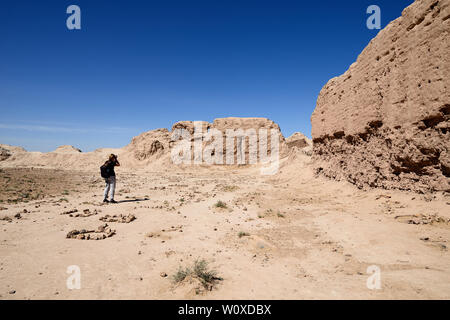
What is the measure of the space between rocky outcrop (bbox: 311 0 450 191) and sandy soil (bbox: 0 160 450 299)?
823 mm

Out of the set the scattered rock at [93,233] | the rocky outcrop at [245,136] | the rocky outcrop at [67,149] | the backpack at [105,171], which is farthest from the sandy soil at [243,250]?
the rocky outcrop at [67,149]

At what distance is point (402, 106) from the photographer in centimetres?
712

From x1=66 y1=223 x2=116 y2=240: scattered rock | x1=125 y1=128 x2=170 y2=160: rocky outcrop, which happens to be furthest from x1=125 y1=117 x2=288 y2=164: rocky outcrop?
x1=66 y1=223 x2=116 y2=240: scattered rock

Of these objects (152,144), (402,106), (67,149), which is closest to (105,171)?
(402,106)

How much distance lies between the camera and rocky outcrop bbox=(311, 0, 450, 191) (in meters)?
5.99

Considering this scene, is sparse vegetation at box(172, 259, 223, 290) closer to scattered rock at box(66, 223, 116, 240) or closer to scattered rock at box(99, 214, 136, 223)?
scattered rock at box(66, 223, 116, 240)

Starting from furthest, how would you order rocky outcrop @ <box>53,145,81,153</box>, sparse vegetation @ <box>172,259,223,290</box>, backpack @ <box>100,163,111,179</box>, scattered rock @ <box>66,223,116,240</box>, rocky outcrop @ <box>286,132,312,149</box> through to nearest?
rocky outcrop @ <box>53,145,81,153</box>, rocky outcrop @ <box>286,132,312,149</box>, backpack @ <box>100,163,111,179</box>, scattered rock @ <box>66,223,116,240</box>, sparse vegetation @ <box>172,259,223,290</box>

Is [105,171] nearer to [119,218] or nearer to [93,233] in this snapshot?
[119,218]

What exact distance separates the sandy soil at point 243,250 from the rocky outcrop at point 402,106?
0.82 metres

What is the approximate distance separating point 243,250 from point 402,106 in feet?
21.9

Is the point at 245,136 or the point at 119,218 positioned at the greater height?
the point at 245,136
